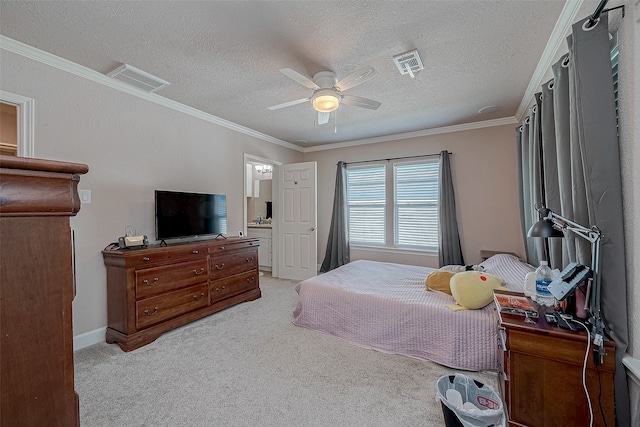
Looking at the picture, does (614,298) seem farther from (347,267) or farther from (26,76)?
(26,76)

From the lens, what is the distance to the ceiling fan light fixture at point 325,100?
2.47m

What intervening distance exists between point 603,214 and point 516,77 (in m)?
1.99

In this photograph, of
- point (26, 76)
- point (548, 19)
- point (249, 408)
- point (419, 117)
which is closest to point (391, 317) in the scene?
point (249, 408)

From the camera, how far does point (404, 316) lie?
2328 mm

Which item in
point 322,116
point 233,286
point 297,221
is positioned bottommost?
point 233,286

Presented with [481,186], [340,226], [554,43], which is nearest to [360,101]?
[554,43]

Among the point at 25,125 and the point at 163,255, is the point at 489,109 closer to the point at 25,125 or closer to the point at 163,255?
the point at 163,255

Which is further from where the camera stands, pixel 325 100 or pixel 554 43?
pixel 325 100

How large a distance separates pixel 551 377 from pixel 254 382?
1754 mm

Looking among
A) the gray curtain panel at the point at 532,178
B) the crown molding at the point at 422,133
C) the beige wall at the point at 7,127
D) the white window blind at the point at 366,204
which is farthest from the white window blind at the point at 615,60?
the beige wall at the point at 7,127

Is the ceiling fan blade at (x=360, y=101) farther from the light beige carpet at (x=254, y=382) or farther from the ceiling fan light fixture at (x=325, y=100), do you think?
the light beige carpet at (x=254, y=382)

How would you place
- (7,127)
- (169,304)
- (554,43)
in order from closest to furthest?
(554,43), (169,304), (7,127)

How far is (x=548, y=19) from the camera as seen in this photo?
1927 millimetres

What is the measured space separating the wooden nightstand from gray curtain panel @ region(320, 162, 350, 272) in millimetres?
3701
